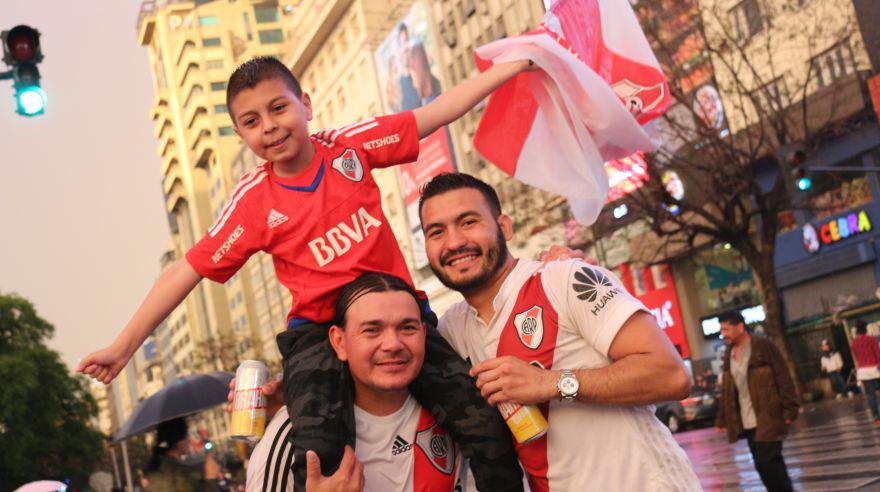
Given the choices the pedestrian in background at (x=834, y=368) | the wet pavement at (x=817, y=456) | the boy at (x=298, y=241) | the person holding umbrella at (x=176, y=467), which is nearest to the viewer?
the boy at (x=298, y=241)

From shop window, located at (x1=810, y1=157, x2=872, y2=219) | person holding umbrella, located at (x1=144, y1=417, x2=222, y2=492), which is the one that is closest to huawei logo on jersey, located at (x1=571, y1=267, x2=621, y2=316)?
person holding umbrella, located at (x1=144, y1=417, x2=222, y2=492)

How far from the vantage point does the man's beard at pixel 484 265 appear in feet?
13.5

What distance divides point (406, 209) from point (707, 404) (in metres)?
43.6

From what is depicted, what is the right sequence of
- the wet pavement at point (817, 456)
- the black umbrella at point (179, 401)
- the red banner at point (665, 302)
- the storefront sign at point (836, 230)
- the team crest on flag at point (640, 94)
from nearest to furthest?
the team crest on flag at point (640, 94) < the wet pavement at point (817, 456) < the black umbrella at point (179, 401) < the storefront sign at point (836, 230) < the red banner at point (665, 302)

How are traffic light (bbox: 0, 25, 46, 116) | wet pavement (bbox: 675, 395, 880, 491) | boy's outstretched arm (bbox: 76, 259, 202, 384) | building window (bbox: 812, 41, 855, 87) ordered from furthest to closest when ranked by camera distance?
1. building window (bbox: 812, 41, 855, 87)
2. wet pavement (bbox: 675, 395, 880, 491)
3. traffic light (bbox: 0, 25, 46, 116)
4. boy's outstretched arm (bbox: 76, 259, 202, 384)

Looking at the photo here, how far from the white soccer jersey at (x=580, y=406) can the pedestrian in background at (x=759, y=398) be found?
6.26 meters

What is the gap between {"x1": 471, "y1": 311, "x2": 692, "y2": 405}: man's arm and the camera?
373cm

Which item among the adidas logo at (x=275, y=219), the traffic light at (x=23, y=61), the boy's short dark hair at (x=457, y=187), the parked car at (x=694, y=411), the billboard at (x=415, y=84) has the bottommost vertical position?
the parked car at (x=694, y=411)

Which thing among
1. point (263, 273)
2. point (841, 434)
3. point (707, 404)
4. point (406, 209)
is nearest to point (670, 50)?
point (707, 404)

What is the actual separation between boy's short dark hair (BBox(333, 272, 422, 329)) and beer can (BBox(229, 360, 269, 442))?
418 mm

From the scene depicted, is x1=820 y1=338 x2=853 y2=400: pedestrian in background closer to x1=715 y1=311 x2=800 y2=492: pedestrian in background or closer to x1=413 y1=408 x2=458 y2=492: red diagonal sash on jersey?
x1=715 y1=311 x2=800 y2=492: pedestrian in background

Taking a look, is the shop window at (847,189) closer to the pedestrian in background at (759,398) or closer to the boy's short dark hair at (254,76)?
the pedestrian in background at (759,398)

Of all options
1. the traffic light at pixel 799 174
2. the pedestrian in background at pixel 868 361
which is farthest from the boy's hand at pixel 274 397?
the traffic light at pixel 799 174

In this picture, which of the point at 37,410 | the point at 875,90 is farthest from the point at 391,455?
the point at 37,410
